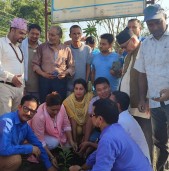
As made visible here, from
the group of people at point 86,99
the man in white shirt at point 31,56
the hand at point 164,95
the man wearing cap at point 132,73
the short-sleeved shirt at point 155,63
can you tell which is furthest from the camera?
the man in white shirt at point 31,56

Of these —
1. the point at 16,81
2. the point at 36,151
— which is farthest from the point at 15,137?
the point at 16,81

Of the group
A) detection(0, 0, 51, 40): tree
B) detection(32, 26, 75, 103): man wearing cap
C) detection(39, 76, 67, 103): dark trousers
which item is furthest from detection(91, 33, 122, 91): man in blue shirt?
detection(0, 0, 51, 40): tree

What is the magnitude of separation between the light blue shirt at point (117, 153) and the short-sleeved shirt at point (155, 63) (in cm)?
96

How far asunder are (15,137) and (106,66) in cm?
184

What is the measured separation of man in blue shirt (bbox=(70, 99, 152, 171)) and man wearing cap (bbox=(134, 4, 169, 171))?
76 centimetres

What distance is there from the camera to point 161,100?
3.47 m

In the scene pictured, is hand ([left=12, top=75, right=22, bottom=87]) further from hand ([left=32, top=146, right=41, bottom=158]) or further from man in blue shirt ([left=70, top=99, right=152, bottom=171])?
man in blue shirt ([left=70, top=99, right=152, bottom=171])

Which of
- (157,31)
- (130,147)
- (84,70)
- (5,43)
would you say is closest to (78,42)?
(84,70)

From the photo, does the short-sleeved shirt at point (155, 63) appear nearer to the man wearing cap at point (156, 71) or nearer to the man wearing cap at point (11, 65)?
the man wearing cap at point (156, 71)

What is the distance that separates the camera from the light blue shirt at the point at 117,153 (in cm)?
277

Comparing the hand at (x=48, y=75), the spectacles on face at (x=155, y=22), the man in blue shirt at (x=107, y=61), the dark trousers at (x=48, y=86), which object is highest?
the spectacles on face at (x=155, y=22)

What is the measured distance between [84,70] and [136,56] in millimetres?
1446

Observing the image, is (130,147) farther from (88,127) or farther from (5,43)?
(5,43)

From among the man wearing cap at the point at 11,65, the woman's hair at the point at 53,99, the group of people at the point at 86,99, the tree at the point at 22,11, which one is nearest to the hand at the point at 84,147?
the group of people at the point at 86,99
